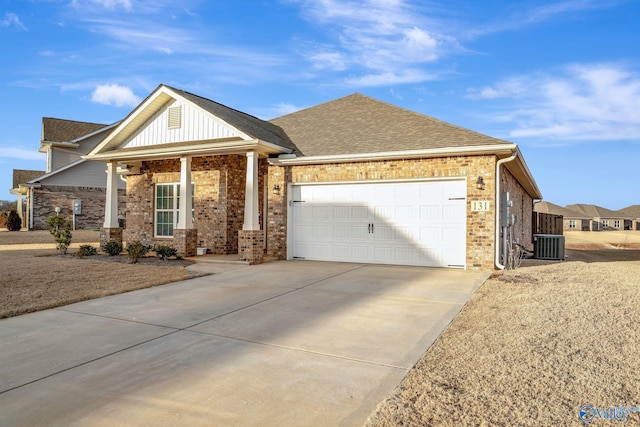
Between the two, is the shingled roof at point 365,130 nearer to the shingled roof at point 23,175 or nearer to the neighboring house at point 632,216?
the shingled roof at point 23,175

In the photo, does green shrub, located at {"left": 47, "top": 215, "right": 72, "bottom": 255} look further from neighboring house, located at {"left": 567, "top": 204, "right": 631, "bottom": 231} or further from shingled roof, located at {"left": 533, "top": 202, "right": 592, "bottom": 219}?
neighboring house, located at {"left": 567, "top": 204, "right": 631, "bottom": 231}

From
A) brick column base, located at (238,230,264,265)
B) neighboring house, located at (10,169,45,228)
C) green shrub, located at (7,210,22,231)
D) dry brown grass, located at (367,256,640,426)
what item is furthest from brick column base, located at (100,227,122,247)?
neighboring house, located at (10,169,45,228)

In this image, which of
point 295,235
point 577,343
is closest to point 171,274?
point 295,235

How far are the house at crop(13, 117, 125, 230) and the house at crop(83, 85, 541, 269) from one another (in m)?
13.5

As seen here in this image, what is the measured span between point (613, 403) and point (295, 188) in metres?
10.1

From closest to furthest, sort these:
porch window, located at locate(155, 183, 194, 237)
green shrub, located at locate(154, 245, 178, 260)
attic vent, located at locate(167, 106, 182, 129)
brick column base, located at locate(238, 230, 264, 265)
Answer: brick column base, located at locate(238, 230, 264, 265), green shrub, located at locate(154, 245, 178, 260), attic vent, located at locate(167, 106, 182, 129), porch window, located at locate(155, 183, 194, 237)

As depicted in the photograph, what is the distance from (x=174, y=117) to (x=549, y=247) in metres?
14.1

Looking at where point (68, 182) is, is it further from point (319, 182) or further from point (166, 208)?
point (319, 182)

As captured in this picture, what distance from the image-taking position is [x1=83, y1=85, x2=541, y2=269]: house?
33.7ft

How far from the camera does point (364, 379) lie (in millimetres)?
3676

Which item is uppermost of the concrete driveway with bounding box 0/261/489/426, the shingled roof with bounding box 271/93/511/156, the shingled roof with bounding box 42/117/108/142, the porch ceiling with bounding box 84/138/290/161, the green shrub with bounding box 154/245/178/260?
the shingled roof with bounding box 42/117/108/142

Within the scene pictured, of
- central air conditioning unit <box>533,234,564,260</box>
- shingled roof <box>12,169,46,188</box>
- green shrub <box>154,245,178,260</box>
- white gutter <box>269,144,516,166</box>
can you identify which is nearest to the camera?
white gutter <box>269,144,516,166</box>

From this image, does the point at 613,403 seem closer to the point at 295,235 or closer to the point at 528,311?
the point at 528,311

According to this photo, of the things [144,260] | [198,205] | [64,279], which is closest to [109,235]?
[144,260]
